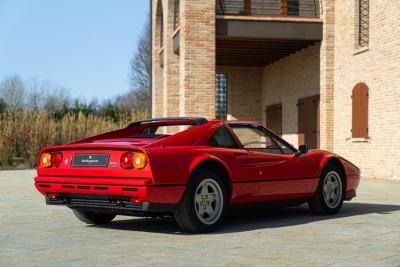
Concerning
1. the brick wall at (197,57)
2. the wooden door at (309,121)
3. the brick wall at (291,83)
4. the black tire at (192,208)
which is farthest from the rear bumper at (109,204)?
the wooden door at (309,121)

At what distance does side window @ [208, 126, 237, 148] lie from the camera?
756 cm

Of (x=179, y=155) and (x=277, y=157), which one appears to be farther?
(x=277, y=157)

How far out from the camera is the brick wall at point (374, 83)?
16.5 meters

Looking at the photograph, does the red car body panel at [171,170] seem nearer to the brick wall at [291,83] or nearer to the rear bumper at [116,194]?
the rear bumper at [116,194]

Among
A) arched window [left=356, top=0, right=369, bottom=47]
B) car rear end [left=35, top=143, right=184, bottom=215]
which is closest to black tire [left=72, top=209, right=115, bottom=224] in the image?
car rear end [left=35, top=143, right=184, bottom=215]

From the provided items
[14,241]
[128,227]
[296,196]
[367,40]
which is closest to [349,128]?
[367,40]

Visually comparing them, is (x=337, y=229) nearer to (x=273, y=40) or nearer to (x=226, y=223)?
(x=226, y=223)

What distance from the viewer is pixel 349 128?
62.5ft

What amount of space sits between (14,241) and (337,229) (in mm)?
3482

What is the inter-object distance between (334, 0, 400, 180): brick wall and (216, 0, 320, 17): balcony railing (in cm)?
241

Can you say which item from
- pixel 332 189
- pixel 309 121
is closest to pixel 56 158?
pixel 332 189

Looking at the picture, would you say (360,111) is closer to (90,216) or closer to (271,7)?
(271,7)

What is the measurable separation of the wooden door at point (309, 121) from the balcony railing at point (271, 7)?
2866 mm

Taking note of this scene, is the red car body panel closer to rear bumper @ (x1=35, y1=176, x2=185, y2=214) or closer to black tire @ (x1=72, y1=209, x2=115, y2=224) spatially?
rear bumper @ (x1=35, y1=176, x2=185, y2=214)
